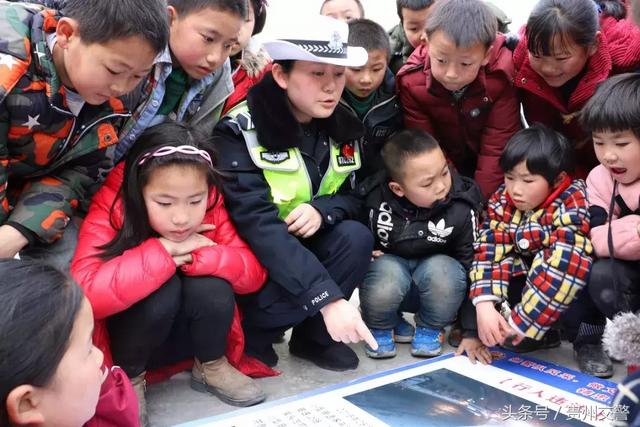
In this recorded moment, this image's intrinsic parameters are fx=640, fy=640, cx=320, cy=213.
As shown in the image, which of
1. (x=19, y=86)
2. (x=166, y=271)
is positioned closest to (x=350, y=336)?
(x=166, y=271)

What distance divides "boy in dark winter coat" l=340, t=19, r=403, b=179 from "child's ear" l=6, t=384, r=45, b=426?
1223mm

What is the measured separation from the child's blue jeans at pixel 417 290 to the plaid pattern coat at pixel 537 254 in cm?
6

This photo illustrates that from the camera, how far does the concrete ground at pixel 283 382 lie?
4.60 ft

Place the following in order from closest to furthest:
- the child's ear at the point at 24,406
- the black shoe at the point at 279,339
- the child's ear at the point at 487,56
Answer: the child's ear at the point at 24,406 → the black shoe at the point at 279,339 → the child's ear at the point at 487,56

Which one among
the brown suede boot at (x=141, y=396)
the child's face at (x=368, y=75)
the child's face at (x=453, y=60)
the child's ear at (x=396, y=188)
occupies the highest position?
the child's face at (x=453, y=60)

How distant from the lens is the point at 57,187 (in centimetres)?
140

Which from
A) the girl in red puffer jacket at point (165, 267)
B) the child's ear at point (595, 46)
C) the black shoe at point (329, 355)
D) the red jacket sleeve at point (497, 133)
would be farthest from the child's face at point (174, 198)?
the child's ear at point (595, 46)

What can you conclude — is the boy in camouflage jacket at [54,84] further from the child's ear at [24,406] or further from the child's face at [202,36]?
the child's ear at [24,406]

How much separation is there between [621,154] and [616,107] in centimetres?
11

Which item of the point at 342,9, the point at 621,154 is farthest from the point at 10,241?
the point at 342,9

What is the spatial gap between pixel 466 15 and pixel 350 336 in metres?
0.98

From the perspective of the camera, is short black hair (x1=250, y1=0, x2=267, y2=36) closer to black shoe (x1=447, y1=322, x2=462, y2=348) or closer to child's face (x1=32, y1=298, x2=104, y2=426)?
black shoe (x1=447, y1=322, x2=462, y2=348)

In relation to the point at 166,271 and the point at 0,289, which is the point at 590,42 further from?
the point at 0,289

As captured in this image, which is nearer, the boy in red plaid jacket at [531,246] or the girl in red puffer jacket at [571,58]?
the boy in red plaid jacket at [531,246]
